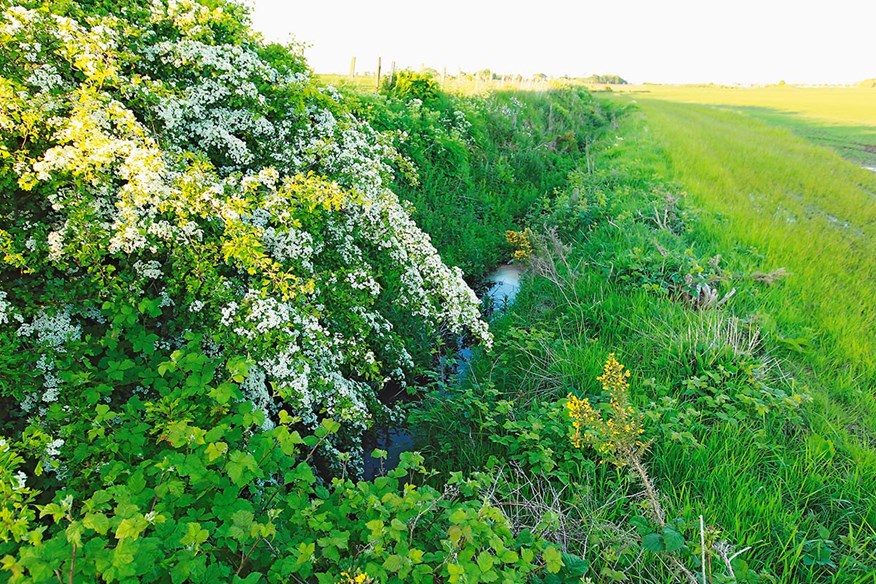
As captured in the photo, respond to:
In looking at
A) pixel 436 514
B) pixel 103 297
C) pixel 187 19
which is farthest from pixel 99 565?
pixel 187 19

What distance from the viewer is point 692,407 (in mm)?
3836

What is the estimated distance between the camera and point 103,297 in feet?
9.36

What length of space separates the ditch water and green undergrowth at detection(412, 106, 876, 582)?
0.37 metres

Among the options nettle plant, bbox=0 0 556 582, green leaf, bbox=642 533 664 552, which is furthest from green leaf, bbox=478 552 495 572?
green leaf, bbox=642 533 664 552

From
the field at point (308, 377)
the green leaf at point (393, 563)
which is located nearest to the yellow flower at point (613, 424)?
the field at point (308, 377)

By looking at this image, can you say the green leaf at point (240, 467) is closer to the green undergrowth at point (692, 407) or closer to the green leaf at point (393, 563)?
the green leaf at point (393, 563)

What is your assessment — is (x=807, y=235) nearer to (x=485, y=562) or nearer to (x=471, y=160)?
(x=471, y=160)

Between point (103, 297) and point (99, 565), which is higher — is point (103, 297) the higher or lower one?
the higher one

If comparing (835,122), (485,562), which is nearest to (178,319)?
(485,562)

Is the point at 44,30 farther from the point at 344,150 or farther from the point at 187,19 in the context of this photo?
the point at 344,150

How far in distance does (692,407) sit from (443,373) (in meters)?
2.57

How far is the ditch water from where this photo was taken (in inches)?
182

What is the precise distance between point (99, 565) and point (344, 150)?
302 cm

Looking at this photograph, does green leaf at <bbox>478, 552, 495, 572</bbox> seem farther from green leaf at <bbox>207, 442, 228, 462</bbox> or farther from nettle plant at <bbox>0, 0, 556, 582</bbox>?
green leaf at <bbox>207, 442, 228, 462</bbox>
